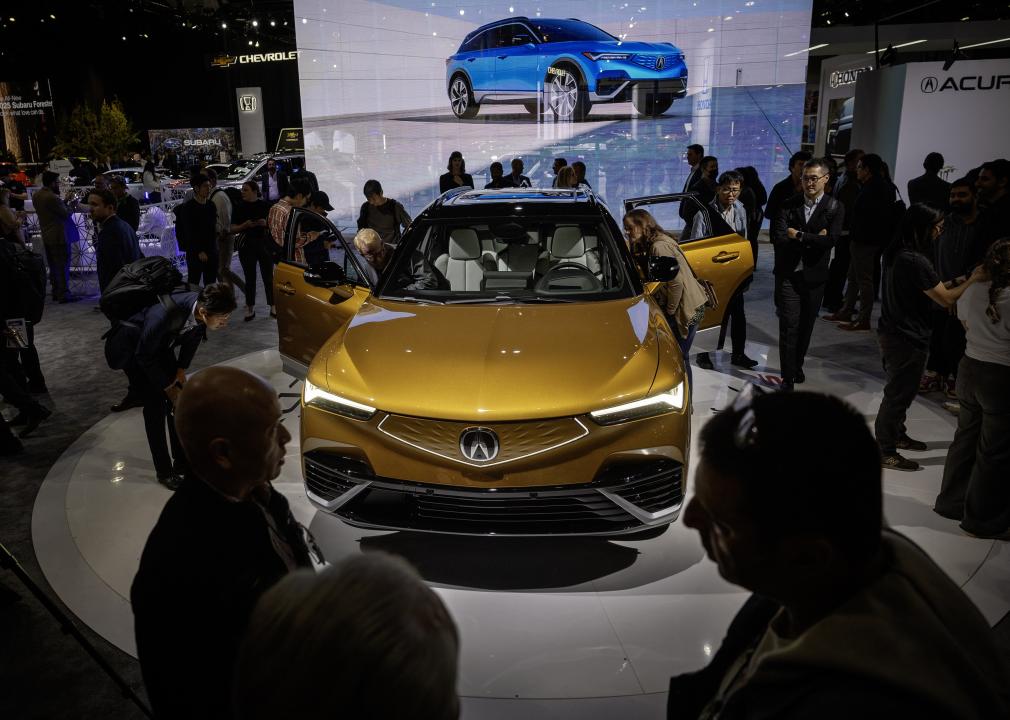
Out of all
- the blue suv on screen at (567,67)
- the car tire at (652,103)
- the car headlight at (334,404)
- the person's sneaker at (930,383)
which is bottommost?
the person's sneaker at (930,383)

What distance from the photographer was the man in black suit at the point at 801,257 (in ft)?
18.0

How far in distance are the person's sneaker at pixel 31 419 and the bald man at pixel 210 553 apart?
15.7 feet

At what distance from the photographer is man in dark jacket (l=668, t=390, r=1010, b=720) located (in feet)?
2.59

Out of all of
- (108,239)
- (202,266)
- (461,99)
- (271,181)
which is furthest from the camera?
(271,181)

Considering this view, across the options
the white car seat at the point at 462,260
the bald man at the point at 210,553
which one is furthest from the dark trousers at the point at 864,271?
the bald man at the point at 210,553

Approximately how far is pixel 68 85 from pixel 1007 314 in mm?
32963

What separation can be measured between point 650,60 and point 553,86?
1551 mm

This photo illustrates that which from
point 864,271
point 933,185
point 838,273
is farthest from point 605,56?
point 864,271

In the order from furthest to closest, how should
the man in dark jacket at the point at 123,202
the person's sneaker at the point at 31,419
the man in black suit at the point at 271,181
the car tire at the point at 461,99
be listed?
the man in black suit at the point at 271,181
the car tire at the point at 461,99
the man in dark jacket at the point at 123,202
the person's sneaker at the point at 31,419

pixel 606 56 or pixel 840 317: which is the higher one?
pixel 606 56

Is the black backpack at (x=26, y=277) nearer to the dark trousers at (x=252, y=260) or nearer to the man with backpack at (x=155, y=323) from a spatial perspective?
the man with backpack at (x=155, y=323)

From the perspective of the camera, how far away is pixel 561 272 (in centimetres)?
419

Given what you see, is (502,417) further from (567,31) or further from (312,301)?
(567,31)

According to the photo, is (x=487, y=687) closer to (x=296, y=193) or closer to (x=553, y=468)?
(x=553, y=468)
